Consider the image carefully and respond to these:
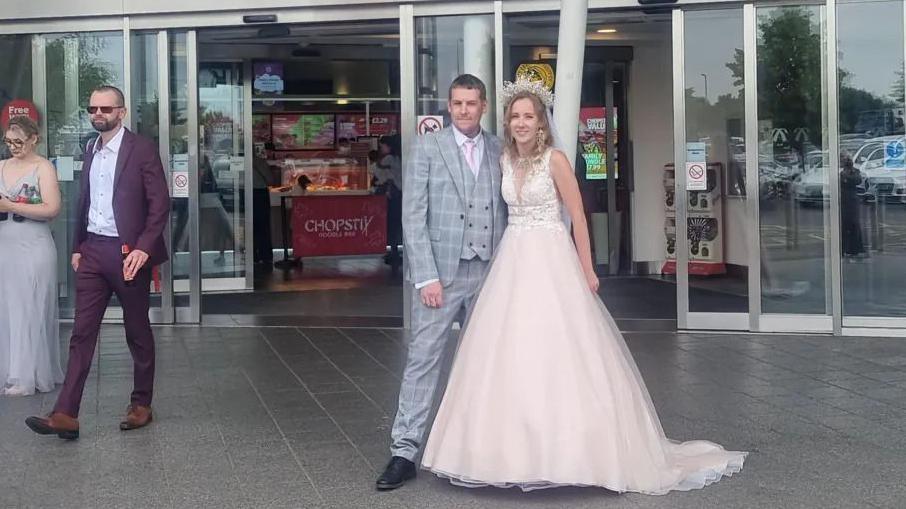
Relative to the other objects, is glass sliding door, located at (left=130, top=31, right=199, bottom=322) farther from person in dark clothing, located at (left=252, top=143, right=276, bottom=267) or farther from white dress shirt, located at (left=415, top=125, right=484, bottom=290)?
white dress shirt, located at (left=415, top=125, right=484, bottom=290)

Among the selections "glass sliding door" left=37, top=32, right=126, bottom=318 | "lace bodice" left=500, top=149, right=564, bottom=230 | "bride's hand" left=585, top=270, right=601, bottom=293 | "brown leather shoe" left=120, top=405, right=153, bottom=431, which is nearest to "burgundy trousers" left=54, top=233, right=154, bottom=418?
"brown leather shoe" left=120, top=405, right=153, bottom=431

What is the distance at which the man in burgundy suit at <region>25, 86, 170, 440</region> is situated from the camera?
21.1ft

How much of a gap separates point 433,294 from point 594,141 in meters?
10.3

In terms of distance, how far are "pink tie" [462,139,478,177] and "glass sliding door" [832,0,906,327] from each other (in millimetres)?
5638

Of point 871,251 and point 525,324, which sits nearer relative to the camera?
point 525,324

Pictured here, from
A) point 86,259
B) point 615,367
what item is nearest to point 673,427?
point 615,367

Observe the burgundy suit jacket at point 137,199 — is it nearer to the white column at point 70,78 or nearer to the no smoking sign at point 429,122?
the no smoking sign at point 429,122

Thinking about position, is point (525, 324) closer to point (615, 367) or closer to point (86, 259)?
point (615, 367)

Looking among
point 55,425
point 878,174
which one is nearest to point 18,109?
point 55,425

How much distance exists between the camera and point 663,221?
→ 49.7 ft

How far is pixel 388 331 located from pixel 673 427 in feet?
14.9

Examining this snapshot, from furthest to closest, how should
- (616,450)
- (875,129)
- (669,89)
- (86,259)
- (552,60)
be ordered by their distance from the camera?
(669,89)
(552,60)
(875,129)
(86,259)
(616,450)

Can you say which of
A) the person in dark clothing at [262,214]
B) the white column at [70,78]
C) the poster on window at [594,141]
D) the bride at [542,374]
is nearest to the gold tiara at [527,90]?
the bride at [542,374]

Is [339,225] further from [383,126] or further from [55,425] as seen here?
[55,425]
